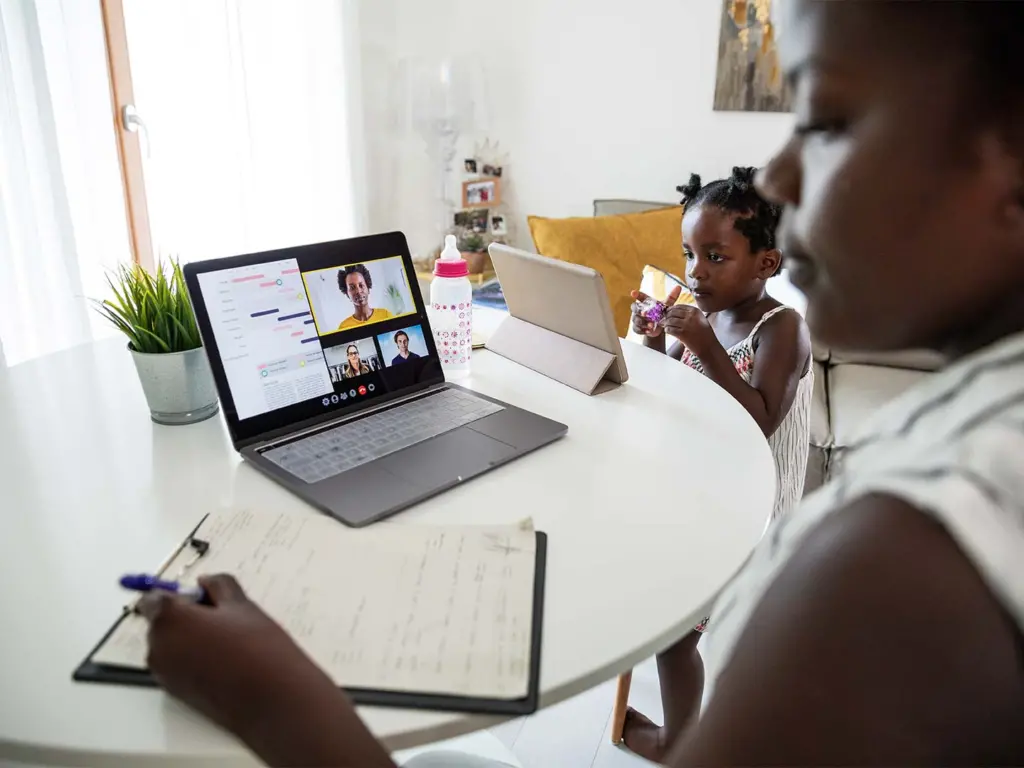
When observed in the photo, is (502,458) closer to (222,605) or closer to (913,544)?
(222,605)

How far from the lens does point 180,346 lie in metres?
1.03

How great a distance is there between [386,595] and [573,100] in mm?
2743

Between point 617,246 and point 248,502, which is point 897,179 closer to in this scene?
point 248,502

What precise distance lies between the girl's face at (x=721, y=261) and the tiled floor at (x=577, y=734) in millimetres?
821

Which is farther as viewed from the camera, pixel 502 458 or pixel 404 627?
pixel 502 458

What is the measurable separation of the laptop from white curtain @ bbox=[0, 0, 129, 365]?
1122 millimetres

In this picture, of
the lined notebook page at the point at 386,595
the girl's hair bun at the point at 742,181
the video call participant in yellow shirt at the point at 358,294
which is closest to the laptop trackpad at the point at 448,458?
the lined notebook page at the point at 386,595

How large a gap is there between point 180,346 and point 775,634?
878mm

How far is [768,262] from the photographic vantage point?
1481 mm

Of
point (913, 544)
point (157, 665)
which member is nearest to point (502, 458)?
point (157, 665)

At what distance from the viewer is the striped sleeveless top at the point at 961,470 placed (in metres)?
0.36

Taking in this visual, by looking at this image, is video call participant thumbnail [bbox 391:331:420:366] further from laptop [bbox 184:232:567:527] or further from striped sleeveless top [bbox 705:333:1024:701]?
striped sleeveless top [bbox 705:333:1024:701]

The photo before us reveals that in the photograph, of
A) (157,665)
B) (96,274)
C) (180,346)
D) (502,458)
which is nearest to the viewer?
(157,665)

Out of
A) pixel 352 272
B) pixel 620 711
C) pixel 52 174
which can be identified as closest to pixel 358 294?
pixel 352 272
